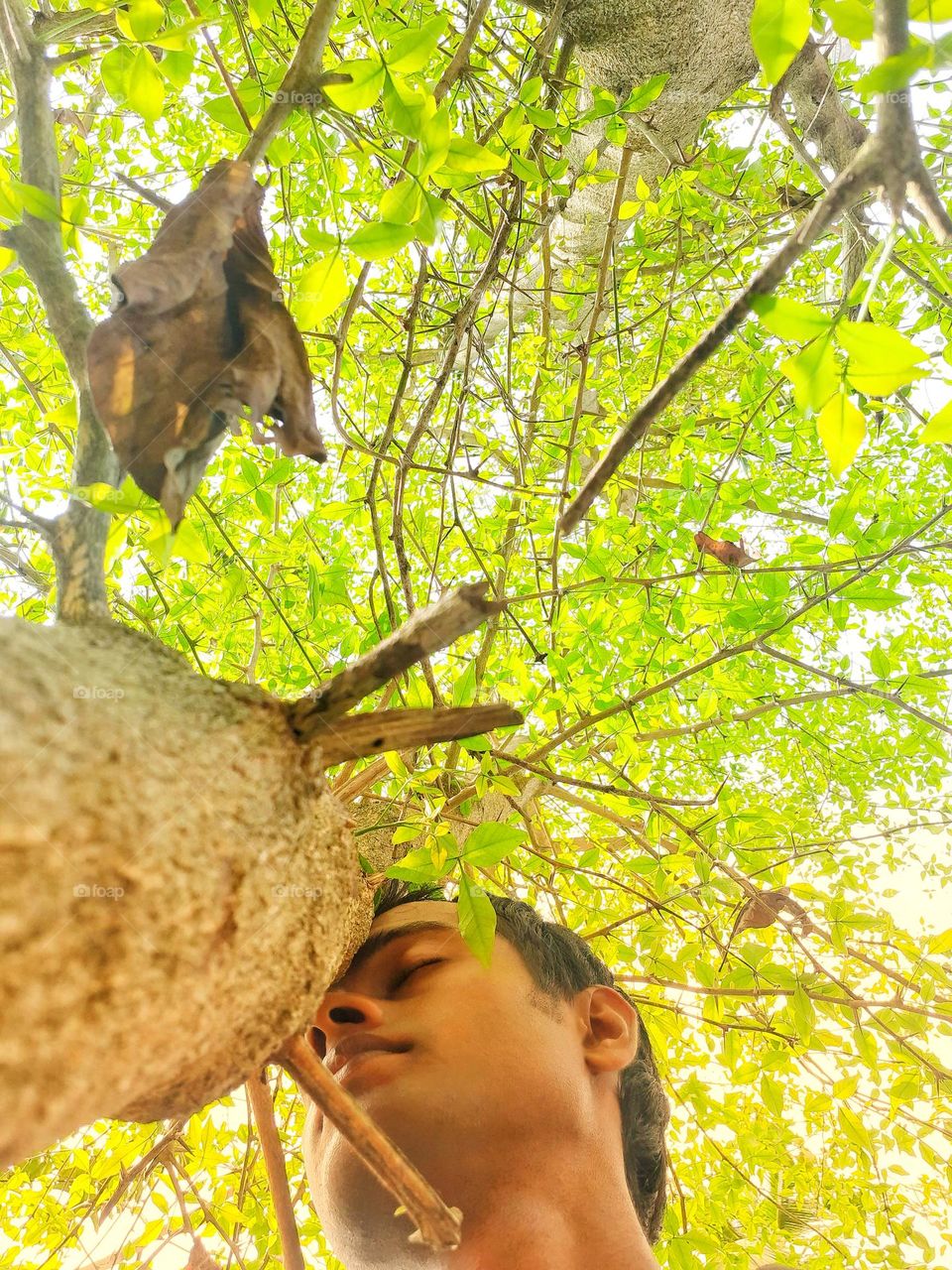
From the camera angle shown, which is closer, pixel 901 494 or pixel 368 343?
pixel 368 343

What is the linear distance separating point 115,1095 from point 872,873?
3472 mm

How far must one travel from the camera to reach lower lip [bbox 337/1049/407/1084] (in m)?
1.24

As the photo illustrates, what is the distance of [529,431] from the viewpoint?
104 inches

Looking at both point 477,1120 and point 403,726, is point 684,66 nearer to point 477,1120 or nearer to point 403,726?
point 403,726

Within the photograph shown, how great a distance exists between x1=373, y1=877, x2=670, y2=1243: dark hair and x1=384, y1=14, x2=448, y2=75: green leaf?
59.5 inches

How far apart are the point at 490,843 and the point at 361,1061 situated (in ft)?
1.52

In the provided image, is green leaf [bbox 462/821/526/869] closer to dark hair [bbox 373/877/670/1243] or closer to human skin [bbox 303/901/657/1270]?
human skin [bbox 303/901/657/1270]

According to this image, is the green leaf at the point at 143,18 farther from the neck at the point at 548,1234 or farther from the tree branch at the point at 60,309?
the neck at the point at 548,1234

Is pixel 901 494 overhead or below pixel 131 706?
overhead

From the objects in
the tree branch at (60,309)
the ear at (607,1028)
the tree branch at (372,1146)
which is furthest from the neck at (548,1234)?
the tree branch at (60,309)

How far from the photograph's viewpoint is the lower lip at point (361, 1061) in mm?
1242

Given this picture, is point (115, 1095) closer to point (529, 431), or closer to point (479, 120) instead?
point (529, 431)

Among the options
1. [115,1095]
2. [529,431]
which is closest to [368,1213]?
[115,1095]

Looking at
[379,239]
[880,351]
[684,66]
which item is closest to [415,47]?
[379,239]
